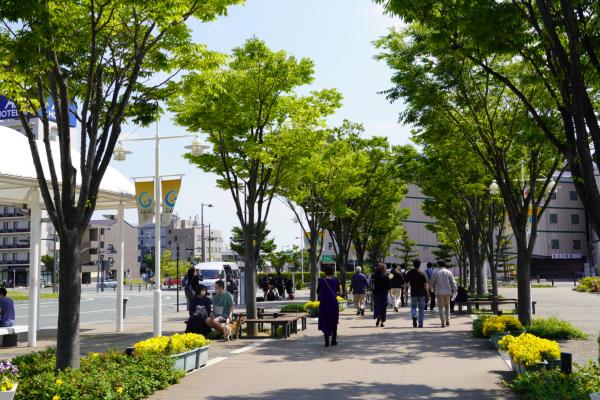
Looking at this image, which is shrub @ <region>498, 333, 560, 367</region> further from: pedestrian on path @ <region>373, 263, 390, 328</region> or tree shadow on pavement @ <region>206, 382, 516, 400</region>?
pedestrian on path @ <region>373, 263, 390, 328</region>

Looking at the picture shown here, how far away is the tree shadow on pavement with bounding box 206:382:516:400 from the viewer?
7566 mm

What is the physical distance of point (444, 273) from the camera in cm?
1638

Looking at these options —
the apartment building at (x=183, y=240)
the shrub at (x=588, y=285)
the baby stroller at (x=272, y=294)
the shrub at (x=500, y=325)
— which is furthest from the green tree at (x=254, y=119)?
the apartment building at (x=183, y=240)

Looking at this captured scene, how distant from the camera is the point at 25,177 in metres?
13.7

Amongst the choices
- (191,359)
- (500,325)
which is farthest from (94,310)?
(500,325)

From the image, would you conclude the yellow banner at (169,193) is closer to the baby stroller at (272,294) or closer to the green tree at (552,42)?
the green tree at (552,42)

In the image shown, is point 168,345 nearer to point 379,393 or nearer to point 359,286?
point 379,393

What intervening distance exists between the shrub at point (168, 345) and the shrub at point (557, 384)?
197 inches

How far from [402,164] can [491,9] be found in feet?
54.2

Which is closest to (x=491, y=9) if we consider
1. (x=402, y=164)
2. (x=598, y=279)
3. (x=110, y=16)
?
(x=110, y=16)

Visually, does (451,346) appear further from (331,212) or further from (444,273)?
(331,212)

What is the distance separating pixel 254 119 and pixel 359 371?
8.14 meters

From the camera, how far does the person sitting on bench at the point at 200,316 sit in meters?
13.4

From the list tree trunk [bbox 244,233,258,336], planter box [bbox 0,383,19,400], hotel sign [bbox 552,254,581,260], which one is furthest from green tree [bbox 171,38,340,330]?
hotel sign [bbox 552,254,581,260]
